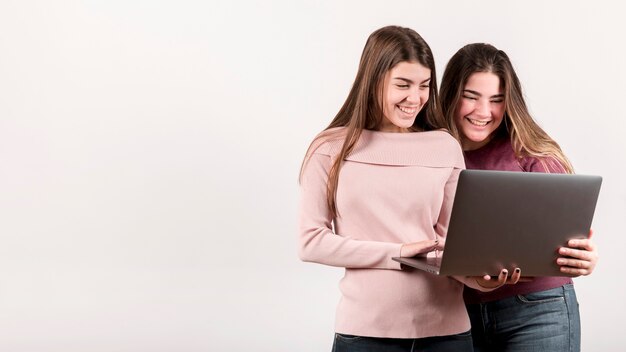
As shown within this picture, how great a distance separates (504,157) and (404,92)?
0.43m

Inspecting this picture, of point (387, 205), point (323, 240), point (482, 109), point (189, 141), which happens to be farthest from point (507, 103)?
point (189, 141)

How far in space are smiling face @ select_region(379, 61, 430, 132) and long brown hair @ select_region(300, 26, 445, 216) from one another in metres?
0.02

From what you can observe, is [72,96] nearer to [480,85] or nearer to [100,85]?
[100,85]

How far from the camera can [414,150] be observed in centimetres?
231

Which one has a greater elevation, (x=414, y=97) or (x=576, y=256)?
(x=414, y=97)

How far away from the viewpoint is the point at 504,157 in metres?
→ 2.56

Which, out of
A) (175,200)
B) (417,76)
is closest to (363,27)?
(175,200)

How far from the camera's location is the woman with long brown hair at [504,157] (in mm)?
2443

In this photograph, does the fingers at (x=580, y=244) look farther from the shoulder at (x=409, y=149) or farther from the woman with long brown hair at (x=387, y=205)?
the shoulder at (x=409, y=149)

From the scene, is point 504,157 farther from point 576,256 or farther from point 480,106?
point 576,256

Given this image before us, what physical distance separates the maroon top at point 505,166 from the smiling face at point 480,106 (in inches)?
2.0

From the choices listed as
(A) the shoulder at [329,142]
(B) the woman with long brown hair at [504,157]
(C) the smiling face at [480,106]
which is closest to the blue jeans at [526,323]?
(B) the woman with long brown hair at [504,157]

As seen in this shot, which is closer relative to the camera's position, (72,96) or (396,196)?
(396,196)

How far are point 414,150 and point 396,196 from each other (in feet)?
0.46
